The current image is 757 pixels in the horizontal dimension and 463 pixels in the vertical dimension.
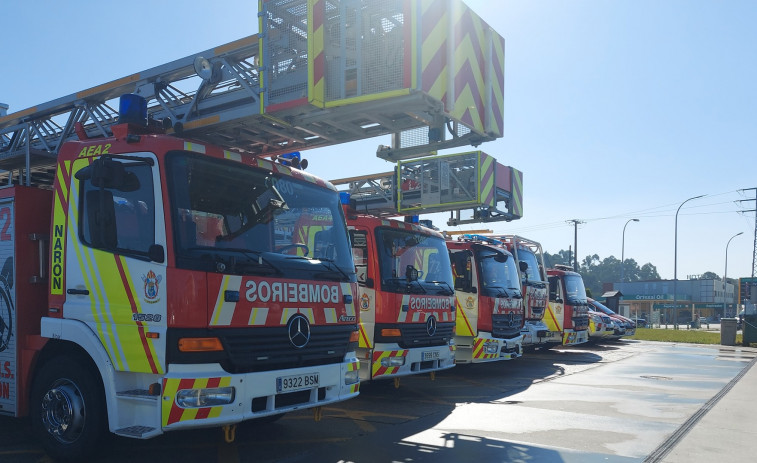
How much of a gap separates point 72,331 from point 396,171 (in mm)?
6891

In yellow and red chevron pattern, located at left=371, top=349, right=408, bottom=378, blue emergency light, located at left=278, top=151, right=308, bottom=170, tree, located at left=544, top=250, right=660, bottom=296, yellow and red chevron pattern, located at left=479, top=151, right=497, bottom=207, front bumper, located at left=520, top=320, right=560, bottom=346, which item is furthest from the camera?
tree, located at left=544, top=250, right=660, bottom=296

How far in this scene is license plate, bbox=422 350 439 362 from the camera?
27.6ft

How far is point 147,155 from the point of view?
5000 millimetres

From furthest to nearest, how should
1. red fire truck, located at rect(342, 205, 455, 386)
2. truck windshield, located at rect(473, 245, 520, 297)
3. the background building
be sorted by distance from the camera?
the background building → truck windshield, located at rect(473, 245, 520, 297) → red fire truck, located at rect(342, 205, 455, 386)

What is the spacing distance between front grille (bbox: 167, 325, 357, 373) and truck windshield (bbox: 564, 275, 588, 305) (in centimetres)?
1219

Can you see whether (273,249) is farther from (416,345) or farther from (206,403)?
(416,345)

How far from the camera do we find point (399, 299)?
8.31 m

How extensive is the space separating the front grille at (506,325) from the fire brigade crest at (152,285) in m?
7.37

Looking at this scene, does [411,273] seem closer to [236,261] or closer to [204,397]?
[236,261]

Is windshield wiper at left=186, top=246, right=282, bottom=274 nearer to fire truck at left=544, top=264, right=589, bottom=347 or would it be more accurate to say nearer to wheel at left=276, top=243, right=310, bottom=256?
wheel at left=276, top=243, right=310, bottom=256

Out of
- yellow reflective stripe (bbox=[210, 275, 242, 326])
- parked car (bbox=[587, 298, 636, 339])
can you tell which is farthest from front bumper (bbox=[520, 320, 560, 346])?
yellow reflective stripe (bbox=[210, 275, 242, 326])

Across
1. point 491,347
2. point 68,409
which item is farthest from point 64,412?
point 491,347

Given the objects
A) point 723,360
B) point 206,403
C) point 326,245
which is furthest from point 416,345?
point 723,360

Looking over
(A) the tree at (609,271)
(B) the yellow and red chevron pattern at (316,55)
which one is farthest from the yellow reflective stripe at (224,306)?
(A) the tree at (609,271)
